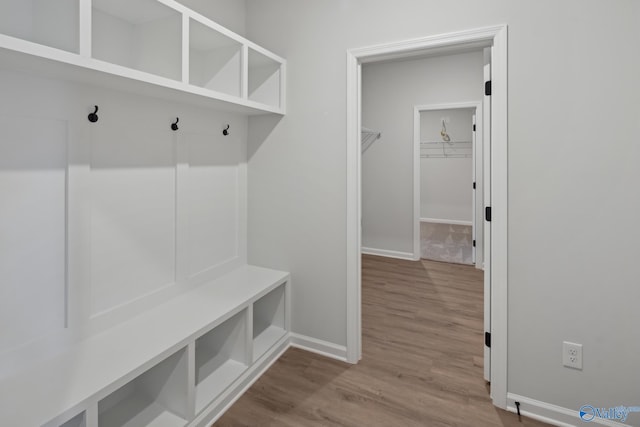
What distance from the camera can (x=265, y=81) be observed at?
243 centimetres

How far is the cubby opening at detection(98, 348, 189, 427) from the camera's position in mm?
1575

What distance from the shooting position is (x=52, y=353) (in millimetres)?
1409

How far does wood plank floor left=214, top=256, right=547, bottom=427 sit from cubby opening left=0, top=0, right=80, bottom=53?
6.17 ft

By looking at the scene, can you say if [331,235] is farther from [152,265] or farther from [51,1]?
[51,1]

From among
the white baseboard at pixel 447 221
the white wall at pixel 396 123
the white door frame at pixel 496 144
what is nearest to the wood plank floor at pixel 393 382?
the white door frame at pixel 496 144

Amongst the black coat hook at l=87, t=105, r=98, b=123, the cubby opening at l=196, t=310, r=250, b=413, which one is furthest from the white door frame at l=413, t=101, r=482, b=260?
the black coat hook at l=87, t=105, r=98, b=123

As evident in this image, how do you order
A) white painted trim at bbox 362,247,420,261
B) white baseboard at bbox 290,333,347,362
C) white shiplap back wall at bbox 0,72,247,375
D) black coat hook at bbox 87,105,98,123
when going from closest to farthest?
white shiplap back wall at bbox 0,72,247,375 < black coat hook at bbox 87,105,98,123 < white baseboard at bbox 290,333,347,362 < white painted trim at bbox 362,247,420,261

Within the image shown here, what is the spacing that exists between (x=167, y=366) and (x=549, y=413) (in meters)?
2.00

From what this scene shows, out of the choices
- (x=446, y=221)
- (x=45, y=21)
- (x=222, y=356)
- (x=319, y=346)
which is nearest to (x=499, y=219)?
(x=319, y=346)

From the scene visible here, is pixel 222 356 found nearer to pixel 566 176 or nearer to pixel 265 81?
pixel 265 81

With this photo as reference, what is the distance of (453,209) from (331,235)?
6.09 meters

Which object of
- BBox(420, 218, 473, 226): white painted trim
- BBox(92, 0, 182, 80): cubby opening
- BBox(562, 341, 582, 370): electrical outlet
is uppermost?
BBox(92, 0, 182, 80): cubby opening

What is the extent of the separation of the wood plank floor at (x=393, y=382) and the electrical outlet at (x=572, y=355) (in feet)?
1.17

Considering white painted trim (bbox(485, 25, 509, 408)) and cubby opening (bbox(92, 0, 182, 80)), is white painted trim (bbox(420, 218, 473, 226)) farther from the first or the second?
cubby opening (bbox(92, 0, 182, 80))
